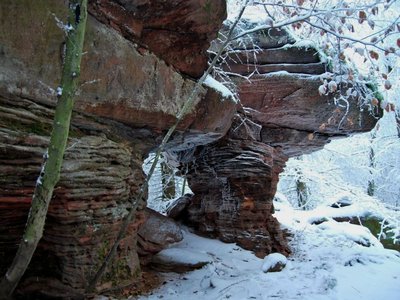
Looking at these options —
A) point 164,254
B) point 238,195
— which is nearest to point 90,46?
point 164,254

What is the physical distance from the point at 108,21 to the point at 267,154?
4898 mm

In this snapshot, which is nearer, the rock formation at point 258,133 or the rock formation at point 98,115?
the rock formation at point 98,115

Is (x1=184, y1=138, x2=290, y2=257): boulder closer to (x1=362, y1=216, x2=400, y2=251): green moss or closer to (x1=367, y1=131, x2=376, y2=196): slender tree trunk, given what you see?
(x1=362, y1=216, x2=400, y2=251): green moss

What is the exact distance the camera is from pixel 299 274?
5.93 meters

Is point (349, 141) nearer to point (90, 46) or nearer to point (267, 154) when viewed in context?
point (267, 154)

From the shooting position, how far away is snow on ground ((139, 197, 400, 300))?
4855 millimetres

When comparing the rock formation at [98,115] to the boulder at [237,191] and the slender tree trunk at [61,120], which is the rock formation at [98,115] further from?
the boulder at [237,191]

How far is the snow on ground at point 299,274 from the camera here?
4.86 meters

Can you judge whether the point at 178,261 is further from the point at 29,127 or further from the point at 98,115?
the point at 29,127

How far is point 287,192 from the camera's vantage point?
1888 cm

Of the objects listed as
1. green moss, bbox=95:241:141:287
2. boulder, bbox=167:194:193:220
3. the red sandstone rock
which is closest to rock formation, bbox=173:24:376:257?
boulder, bbox=167:194:193:220

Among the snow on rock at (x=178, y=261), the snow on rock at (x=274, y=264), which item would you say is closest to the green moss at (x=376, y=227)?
the snow on rock at (x=274, y=264)

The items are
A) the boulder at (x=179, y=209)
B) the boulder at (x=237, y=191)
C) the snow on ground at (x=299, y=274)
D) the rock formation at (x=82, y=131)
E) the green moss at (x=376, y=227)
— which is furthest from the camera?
the green moss at (x=376, y=227)

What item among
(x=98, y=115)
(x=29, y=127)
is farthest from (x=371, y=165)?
(x=29, y=127)
